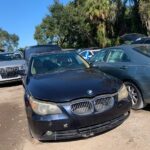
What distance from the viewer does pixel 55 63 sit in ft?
24.7

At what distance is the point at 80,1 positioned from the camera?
42.3 m

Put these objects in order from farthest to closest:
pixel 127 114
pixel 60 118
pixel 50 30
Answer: pixel 50 30
pixel 127 114
pixel 60 118

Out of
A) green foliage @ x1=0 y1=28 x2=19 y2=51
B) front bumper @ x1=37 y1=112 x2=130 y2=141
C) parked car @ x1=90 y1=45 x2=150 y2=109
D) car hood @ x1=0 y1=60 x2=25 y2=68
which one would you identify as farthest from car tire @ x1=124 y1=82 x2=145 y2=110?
green foliage @ x1=0 y1=28 x2=19 y2=51

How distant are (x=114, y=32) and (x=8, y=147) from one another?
31.7 metres

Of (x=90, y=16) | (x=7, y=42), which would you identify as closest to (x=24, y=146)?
(x=90, y=16)

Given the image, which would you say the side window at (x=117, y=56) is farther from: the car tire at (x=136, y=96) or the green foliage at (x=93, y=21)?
the green foliage at (x=93, y=21)

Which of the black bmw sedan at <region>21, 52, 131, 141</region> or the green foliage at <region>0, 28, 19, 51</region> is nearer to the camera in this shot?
the black bmw sedan at <region>21, 52, 131, 141</region>

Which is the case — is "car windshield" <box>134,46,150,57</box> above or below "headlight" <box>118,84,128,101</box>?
above

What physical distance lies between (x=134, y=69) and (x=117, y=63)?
0.81 m

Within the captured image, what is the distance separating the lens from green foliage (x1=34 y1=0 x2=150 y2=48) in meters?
33.2

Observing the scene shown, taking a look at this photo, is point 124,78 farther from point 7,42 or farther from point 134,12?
point 7,42

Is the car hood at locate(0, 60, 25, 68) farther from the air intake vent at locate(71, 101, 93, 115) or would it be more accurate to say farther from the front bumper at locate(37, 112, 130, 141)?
the air intake vent at locate(71, 101, 93, 115)

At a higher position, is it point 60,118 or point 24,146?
point 60,118

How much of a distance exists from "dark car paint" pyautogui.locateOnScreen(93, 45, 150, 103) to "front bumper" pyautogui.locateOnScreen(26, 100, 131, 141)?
1502 mm
